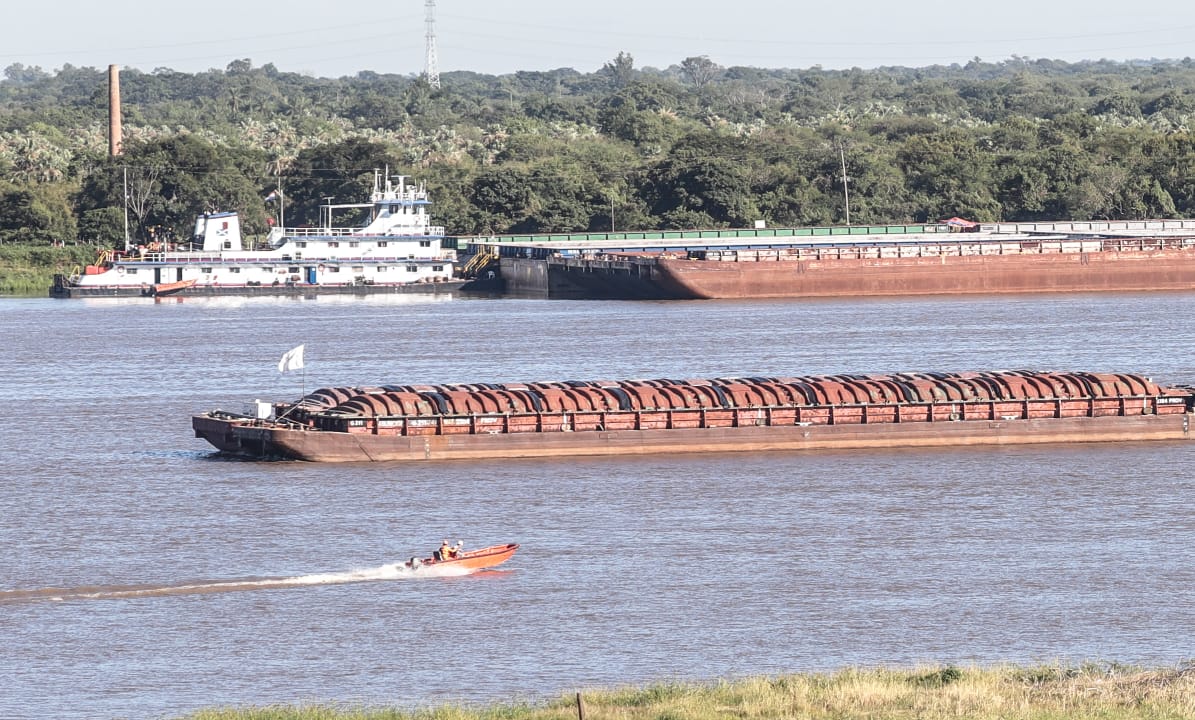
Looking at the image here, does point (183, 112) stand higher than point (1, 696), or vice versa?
point (183, 112)

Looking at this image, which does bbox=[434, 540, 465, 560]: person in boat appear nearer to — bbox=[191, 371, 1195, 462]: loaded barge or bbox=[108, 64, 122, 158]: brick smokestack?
bbox=[191, 371, 1195, 462]: loaded barge

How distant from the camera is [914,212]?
397ft

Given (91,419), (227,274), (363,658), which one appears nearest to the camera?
(363,658)

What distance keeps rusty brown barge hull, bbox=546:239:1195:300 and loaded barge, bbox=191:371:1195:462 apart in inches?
1925

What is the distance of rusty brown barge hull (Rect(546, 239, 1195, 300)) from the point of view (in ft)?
297

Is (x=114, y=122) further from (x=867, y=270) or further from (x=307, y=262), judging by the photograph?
(x=867, y=270)

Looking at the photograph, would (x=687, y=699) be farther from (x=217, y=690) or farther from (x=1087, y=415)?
(x=1087, y=415)

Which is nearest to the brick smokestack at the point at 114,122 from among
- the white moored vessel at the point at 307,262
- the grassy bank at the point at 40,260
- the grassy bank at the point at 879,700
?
the grassy bank at the point at 40,260

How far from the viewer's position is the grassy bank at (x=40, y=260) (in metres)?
104

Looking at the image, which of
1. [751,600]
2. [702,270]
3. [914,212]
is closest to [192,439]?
[751,600]

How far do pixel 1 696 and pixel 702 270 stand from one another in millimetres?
69380

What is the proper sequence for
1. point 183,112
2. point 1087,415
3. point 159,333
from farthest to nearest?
point 183,112 → point 159,333 → point 1087,415

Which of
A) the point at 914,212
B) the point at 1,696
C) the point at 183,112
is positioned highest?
the point at 183,112

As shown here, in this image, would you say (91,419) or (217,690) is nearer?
(217,690)
